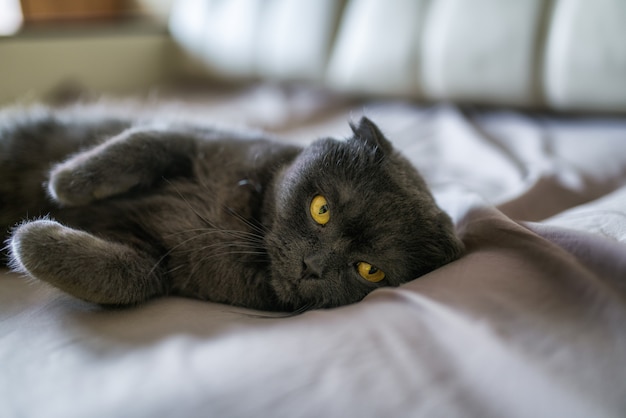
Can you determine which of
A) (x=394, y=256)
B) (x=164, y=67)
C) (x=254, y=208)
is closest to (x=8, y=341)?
(x=254, y=208)

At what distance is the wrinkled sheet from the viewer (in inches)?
27.8

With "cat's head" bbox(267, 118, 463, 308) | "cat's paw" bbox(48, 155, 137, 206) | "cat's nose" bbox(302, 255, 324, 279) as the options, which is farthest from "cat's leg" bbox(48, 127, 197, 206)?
"cat's nose" bbox(302, 255, 324, 279)

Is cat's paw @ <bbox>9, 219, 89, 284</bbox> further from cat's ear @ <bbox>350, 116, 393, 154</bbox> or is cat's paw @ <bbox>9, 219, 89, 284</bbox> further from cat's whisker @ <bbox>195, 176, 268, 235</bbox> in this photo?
cat's ear @ <bbox>350, 116, 393, 154</bbox>

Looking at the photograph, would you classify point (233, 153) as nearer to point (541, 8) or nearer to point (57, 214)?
point (57, 214)

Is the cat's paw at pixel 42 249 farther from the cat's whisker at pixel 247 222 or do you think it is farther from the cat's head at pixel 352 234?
the cat's head at pixel 352 234

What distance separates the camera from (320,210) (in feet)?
3.61

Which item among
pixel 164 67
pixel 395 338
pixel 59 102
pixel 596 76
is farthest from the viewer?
pixel 164 67

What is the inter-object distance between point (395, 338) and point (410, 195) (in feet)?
1.25

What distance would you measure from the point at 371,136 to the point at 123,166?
23.4 inches

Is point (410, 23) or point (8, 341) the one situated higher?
point (410, 23)

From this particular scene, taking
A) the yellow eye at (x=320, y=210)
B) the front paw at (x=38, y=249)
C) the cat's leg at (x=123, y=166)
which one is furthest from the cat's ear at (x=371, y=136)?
the front paw at (x=38, y=249)

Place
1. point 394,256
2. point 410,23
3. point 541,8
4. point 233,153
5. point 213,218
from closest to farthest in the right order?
point 394,256 < point 213,218 < point 233,153 < point 541,8 < point 410,23

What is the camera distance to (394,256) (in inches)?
41.5

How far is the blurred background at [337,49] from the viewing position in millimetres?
1966
